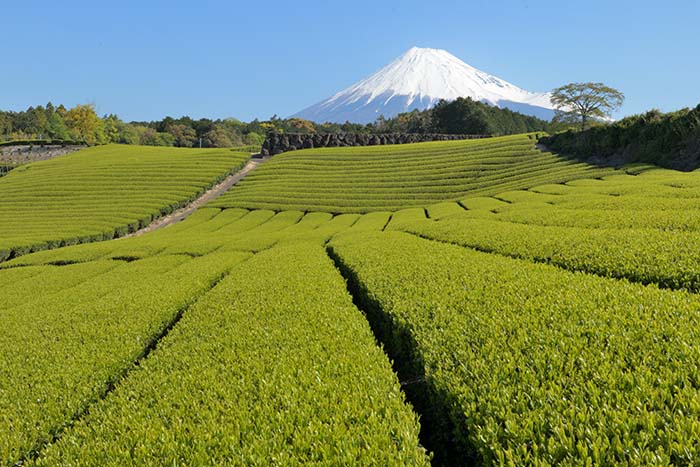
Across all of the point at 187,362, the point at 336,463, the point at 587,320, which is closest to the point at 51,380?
the point at 187,362

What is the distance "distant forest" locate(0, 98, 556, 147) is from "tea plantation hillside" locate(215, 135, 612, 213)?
175 feet

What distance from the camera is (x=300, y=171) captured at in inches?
1857

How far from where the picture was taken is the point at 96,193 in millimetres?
42031

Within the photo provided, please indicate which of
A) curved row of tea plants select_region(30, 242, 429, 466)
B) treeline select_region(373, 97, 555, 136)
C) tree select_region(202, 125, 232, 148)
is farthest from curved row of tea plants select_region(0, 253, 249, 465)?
tree select_region(202, 125, 232, 148)

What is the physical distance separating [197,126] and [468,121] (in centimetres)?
9602

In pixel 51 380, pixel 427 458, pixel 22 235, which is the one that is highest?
pixel 427 458

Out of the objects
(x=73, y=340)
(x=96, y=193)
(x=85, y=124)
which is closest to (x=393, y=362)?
(x=73, y=340)

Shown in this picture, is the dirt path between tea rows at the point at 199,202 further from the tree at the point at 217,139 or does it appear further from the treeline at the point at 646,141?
the tree at the point at 217,139

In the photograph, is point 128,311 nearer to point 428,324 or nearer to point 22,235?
point 428,324

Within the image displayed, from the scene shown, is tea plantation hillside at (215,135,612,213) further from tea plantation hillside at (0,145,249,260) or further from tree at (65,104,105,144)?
tree at (65,104,105,144)

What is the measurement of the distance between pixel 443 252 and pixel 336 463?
8441mm

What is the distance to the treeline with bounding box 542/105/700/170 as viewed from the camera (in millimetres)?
24484

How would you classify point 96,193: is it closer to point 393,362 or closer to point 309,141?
point 309,141

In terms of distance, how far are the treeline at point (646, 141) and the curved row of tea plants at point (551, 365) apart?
25.0 meters
